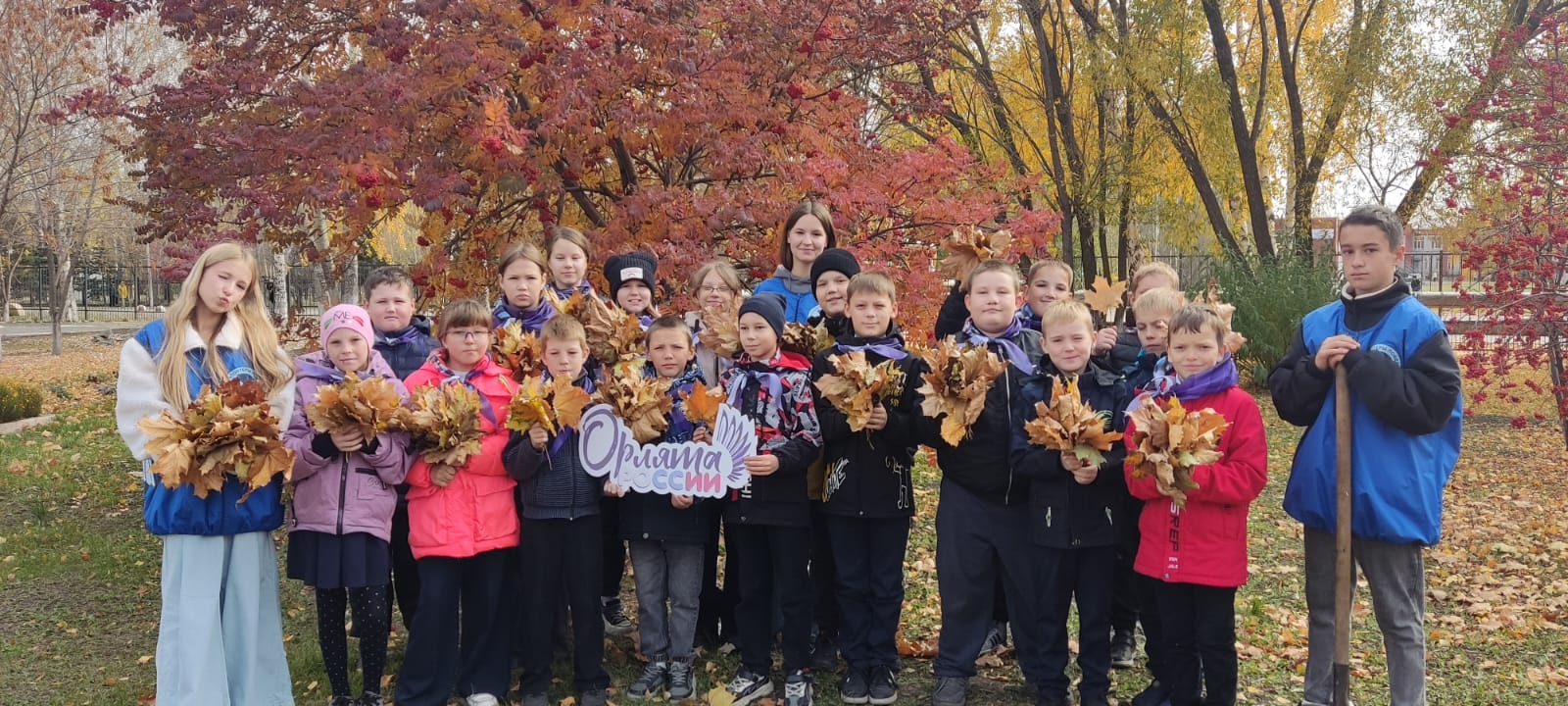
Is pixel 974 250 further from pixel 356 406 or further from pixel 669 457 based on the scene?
pixel 356 406

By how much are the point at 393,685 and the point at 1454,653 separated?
5.15 metres

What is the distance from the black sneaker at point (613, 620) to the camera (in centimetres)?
554

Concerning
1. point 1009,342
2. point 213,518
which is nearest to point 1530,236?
point 1009,342

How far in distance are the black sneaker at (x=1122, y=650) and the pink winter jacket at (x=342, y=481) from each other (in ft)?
10.9

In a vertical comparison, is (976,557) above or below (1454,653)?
above

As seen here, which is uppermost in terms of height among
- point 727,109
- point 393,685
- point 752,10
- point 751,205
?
point 752,10

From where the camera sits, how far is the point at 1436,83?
13.1 meters

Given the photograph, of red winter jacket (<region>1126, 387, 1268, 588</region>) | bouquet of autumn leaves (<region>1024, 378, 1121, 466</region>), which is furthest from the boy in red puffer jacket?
bouquet of autumn leaves (<region>1024, 378, 1121, 466</region>)

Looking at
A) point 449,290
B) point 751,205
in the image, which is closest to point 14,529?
point 449,290

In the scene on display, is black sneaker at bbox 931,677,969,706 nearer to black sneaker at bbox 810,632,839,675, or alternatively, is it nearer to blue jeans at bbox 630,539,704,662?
black sneaker at bbox 810,632,839,675

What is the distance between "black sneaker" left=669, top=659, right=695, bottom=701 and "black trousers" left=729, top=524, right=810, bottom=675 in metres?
0.25

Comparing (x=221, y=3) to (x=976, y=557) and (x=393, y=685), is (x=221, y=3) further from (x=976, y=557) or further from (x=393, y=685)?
(x=976, y=557)

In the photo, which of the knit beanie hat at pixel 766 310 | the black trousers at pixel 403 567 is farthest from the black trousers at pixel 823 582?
the black trousers at pixel 403 567

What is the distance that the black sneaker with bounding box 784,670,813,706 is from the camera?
4.48m
